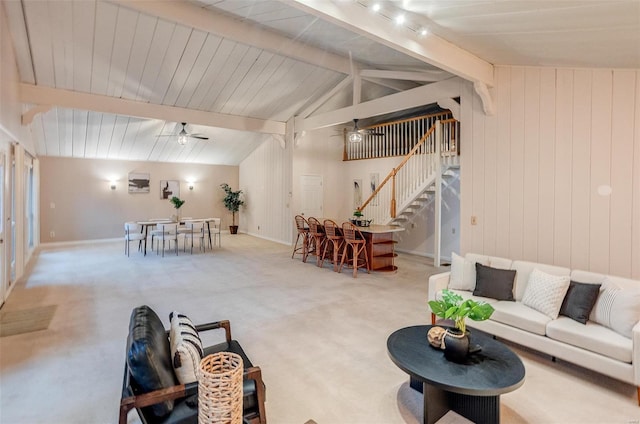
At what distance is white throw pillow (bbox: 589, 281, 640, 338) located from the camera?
256 centimetres

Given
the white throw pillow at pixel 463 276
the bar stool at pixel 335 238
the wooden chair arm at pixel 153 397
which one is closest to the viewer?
the wooden chair arm at pixel 153 397

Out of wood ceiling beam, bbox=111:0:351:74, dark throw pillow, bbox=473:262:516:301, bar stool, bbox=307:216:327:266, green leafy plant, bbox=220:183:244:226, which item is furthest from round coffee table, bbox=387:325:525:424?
green leafy plant, bbox=220:183:244:226

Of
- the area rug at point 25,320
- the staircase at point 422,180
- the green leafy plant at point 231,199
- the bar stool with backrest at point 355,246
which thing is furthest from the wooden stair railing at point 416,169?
the area rug at point 25,320

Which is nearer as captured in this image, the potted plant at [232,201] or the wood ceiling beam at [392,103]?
the wood ceiling beam at [392,103]

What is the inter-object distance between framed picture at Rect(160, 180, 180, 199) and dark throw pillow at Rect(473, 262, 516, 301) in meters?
10.1

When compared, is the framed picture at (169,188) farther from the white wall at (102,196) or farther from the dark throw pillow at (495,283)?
the dark throw pillow at (495,283)

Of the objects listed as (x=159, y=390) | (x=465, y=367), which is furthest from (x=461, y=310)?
(x=159, y=390)

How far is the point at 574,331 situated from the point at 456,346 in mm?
1319

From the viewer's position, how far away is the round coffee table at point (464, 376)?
1.91m

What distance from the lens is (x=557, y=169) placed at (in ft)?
12.7

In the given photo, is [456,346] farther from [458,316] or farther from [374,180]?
[374,180]

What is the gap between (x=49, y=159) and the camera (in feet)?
30.3

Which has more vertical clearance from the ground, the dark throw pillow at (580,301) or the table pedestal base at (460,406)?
the dark throw pillow at (580,301)

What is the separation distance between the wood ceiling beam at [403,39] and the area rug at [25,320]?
4.32 m
